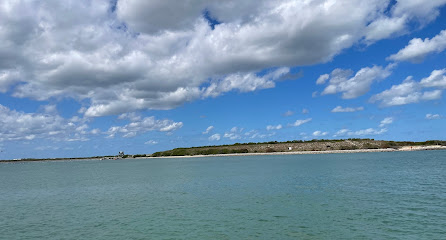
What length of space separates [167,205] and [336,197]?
22.3m

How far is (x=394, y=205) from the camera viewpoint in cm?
3391

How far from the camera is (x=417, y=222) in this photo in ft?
87.5

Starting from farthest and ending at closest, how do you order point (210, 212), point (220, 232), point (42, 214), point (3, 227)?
point (42, 214)
point (210, 212)
point (3, 227)
point (220, 232)

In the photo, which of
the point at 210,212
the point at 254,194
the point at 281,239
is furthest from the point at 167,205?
the point at 281,239

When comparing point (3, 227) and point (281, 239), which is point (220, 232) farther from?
point (3, 227)

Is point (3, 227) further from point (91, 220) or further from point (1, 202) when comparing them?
point (1, 202)

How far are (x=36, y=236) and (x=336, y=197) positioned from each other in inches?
1347

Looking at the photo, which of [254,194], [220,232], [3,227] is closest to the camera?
[220,232]

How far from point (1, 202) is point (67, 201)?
12433 mm

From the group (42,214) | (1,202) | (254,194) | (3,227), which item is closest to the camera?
(3,227)

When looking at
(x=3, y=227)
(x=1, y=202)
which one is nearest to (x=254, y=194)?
(x=3, y=227)

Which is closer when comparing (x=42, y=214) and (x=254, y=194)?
(x=42, y=214)

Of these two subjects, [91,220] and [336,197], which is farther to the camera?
[336,197]

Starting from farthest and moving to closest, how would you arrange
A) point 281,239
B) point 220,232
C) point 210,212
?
point 210,212 < point 220,232 < point 281,239
